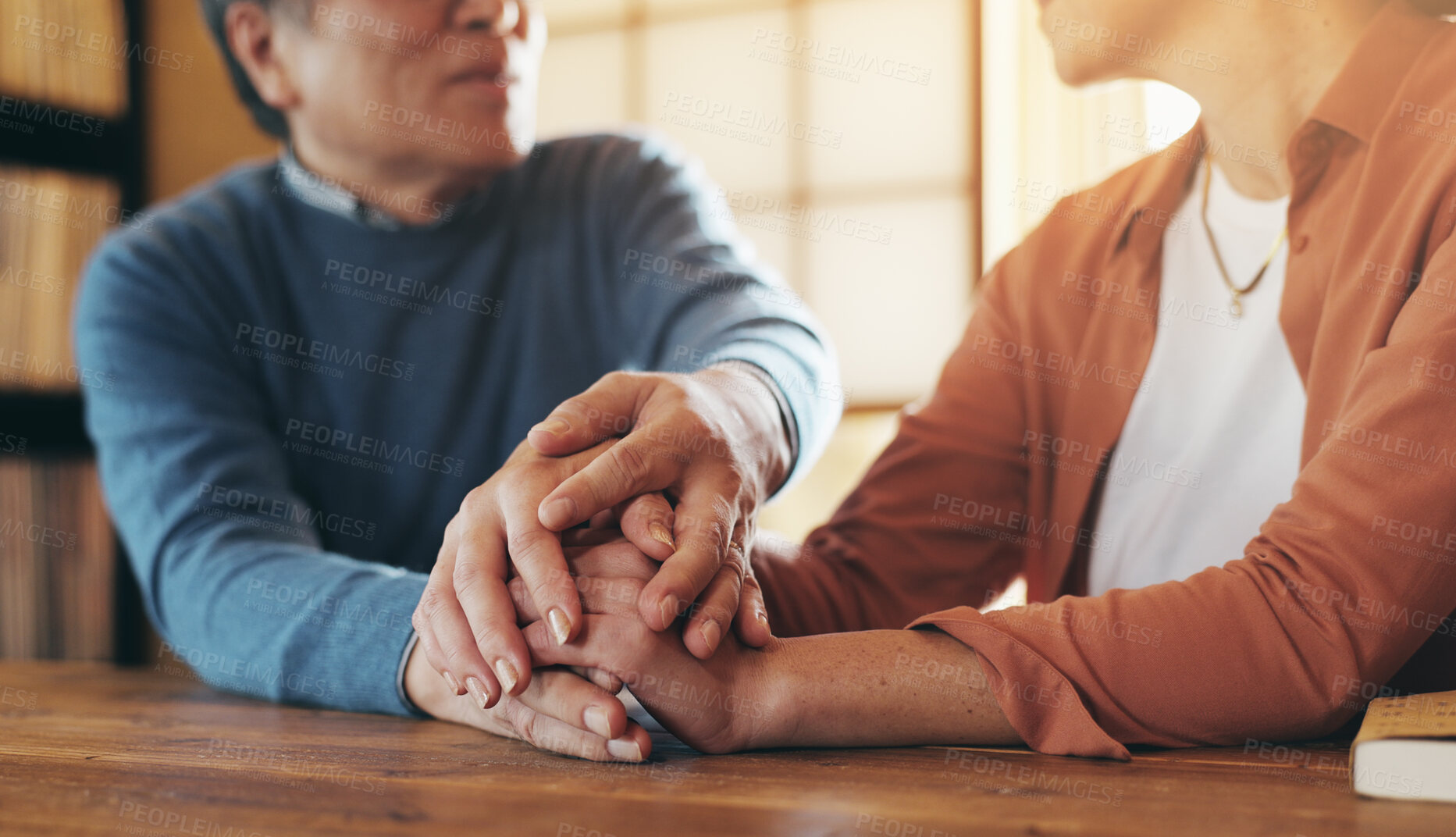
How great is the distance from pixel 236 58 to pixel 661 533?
141 centimetres

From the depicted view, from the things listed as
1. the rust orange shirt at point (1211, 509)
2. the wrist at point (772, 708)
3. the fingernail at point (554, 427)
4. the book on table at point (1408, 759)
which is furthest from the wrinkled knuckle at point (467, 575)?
the book on table at point (1408, 759)

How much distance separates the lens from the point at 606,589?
0.85m

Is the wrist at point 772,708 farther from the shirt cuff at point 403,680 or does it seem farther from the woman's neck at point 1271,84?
the woman's neck at point 1271,84

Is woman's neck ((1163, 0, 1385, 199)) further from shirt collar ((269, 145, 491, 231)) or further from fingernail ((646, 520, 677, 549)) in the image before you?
shirt collar ((269, 145, 491, 231))

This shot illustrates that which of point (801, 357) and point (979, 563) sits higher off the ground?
point (801, 357)

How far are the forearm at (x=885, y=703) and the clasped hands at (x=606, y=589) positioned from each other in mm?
23

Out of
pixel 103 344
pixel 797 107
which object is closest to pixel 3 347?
pixel 103 344

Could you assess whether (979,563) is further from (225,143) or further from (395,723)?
(225,143)

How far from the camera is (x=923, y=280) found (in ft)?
9.39

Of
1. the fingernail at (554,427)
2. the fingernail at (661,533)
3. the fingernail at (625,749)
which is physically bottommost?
the fingernail at (625,749)

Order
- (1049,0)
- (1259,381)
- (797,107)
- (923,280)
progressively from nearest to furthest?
(1259,381) < (1049,0) < (923,280) < (797,107)

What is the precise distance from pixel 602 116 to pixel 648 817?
3.05 m

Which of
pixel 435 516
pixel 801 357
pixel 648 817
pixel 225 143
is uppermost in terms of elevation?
pixel 225 143

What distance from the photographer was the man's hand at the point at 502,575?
83cm
